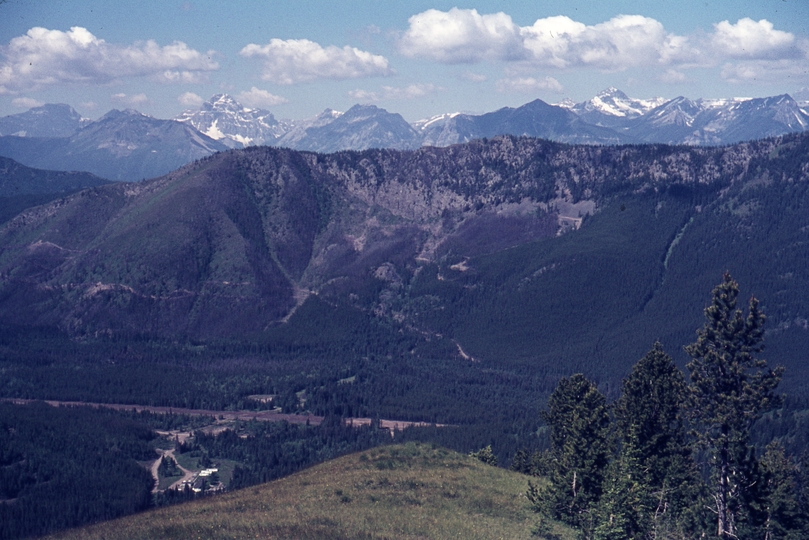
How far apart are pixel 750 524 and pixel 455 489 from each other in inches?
1186

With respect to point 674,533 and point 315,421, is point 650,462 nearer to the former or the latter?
point 674,533

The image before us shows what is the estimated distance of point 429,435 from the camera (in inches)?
5709

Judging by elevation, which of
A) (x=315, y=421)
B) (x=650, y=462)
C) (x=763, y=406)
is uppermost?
(x=763, y=406)

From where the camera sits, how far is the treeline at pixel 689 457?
6356 cm

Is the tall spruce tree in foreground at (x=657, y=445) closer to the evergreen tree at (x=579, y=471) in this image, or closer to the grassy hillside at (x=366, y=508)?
the evergreen tree at (x=579, y=471)

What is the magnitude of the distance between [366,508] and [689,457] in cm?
3086

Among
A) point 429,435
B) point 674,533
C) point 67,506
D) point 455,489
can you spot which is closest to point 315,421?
point 429,435

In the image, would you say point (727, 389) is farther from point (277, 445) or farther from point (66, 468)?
point (66, 468)

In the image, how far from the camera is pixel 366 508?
7738 cm

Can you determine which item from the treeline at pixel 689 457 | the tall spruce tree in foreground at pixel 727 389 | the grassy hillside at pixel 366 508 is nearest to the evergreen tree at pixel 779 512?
the treeline at pixel 689 457

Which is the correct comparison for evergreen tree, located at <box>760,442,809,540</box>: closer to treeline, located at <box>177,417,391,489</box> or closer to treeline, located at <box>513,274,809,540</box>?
treeline, located at <box>513,274,809,540</box>

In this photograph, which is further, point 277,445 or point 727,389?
point 277,445

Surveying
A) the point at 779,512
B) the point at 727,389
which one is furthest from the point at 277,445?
the point at 727,389

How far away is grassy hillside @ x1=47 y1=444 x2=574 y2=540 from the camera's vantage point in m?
67.2
